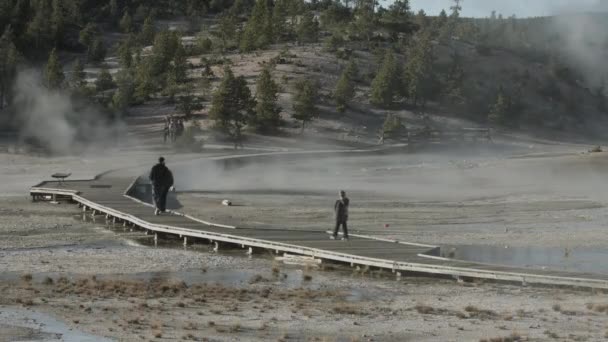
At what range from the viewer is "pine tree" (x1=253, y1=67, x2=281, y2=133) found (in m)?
67.2

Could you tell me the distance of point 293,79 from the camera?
8019cm

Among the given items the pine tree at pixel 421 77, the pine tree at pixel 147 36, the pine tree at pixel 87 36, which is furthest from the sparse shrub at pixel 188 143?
the pine tree at pixel 87 36

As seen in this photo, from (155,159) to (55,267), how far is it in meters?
33.1

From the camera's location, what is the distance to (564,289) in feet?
60.6

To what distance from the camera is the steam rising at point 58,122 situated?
65.1 meters

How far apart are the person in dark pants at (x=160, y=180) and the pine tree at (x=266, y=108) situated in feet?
129

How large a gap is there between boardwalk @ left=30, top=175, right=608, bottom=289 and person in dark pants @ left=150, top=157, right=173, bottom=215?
38 centimetres

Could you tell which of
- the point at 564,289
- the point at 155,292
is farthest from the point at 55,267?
the point at 564,289

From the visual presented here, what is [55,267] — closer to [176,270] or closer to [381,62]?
[176,270]

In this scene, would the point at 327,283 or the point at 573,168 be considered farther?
the point at 573,168

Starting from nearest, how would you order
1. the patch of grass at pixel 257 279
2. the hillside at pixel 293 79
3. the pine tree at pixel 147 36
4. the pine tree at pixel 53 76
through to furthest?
the patch of grass at pixel 257 279 < the hillside at pixel 293 79 < the pine tree at pixel 53 76 < the pine tree at pixel 147 36

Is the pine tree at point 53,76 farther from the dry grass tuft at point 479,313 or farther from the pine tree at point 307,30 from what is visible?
the dry grass tuft at point 479,313

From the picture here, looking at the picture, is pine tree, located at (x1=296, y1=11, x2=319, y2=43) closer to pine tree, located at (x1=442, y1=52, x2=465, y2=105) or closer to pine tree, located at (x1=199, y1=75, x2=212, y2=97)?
pine tree, located at (x1=442, y1=52, x2=465, y2=105)

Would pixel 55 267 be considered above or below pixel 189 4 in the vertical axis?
below
